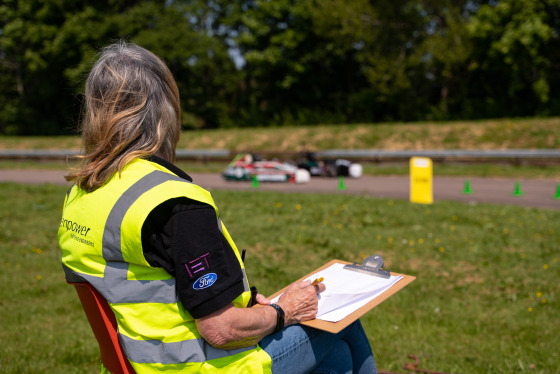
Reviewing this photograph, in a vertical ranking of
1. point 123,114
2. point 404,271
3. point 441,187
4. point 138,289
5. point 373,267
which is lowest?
point 441,187

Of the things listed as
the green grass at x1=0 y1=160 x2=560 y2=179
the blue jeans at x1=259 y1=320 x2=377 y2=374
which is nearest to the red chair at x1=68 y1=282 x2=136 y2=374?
the blue jeans at x1=259 y1=320 x2=377 y2=374

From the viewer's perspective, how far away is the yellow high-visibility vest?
5.80 feet

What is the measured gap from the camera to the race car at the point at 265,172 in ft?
53.9

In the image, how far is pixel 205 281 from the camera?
1.78 m

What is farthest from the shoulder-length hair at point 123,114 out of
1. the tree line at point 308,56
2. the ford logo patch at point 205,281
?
the tree line at point 308,56

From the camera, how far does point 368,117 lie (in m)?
36.9

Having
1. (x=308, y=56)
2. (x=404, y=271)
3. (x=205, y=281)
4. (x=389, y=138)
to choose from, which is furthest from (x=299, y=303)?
(x=308, y=56)

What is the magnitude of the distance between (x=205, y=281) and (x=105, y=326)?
0.50 m

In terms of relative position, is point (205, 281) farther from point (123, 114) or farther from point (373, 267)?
point (373, 267)

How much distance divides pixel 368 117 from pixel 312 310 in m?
35.6

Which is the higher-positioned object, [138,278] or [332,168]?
[138,278]

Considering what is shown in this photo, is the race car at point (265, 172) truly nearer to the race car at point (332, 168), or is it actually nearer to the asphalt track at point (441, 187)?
the asphalt track at point (441, 187)

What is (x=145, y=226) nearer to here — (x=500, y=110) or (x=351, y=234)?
(x=351, y=234)

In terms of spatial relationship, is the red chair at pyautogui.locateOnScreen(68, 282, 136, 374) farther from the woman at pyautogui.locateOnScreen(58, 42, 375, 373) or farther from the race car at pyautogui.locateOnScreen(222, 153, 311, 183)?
the race car at pyautogui.locateOnScreen(222, 153, 311, 183)
